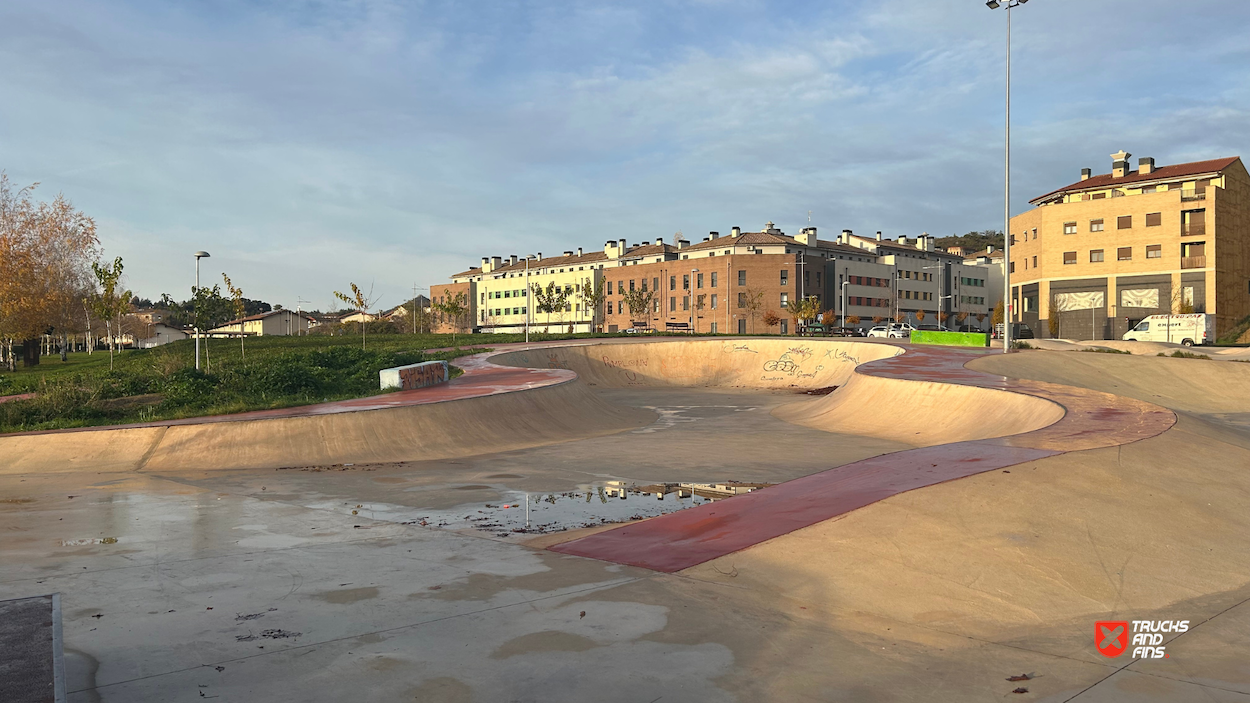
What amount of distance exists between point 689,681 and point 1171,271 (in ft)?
223

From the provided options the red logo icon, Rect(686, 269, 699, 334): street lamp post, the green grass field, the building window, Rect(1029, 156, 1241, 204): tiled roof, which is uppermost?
Rect(1029, 156, 1241, 204): tiled roof

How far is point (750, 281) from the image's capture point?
90250 mm

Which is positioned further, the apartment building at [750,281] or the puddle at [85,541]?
the apartment building at [750,281]

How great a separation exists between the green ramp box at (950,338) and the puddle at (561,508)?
3382 centimetres

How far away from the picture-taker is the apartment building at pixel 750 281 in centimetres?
9012

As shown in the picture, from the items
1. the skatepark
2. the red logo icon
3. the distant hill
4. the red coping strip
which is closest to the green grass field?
the skatepark

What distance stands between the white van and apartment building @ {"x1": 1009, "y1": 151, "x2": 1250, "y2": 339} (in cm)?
1220

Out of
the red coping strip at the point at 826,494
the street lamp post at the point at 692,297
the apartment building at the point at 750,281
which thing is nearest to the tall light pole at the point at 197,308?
the red coping strip at the point at 826,494

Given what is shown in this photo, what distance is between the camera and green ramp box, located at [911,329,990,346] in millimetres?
42281

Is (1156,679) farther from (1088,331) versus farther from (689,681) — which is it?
(1088,331)

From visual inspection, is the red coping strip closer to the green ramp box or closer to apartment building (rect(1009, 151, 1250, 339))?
the green ramp box

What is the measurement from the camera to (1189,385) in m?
26.8

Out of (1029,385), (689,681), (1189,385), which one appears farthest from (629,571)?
(1189,385)

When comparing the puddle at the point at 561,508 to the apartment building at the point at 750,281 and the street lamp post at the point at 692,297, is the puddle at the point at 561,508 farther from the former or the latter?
the street lamp post at the point at 692,297
